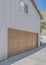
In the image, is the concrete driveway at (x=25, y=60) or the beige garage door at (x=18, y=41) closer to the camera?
the concrete driveway at (x=25, y=60)

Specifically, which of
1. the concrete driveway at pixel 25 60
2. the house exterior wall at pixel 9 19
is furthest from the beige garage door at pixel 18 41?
the concrete driveway at pixel 25 60

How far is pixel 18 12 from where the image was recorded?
43.5 feet

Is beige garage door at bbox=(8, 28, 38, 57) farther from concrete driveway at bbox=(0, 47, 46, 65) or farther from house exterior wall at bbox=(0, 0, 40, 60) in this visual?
concrete driveway at bbox=(0, 47, 46, 65)

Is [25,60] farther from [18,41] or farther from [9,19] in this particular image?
[18,41]

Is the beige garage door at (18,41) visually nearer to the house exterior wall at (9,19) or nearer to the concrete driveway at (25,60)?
the house exterior wall at (9,19)

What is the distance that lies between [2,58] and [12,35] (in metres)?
2.35

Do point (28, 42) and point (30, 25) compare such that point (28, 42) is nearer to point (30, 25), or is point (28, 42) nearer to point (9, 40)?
point (30, 25)

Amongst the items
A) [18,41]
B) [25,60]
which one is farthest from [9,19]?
[25,60]


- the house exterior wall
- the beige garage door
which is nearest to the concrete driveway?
the house exterior wall

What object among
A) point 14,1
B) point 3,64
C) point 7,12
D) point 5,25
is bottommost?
point 3,64

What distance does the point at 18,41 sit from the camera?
13680 millimetres

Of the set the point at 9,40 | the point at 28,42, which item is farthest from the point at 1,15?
the point at 28,42

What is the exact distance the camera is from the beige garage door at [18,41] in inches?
475

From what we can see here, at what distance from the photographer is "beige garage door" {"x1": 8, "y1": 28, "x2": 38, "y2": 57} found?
12070 mm
